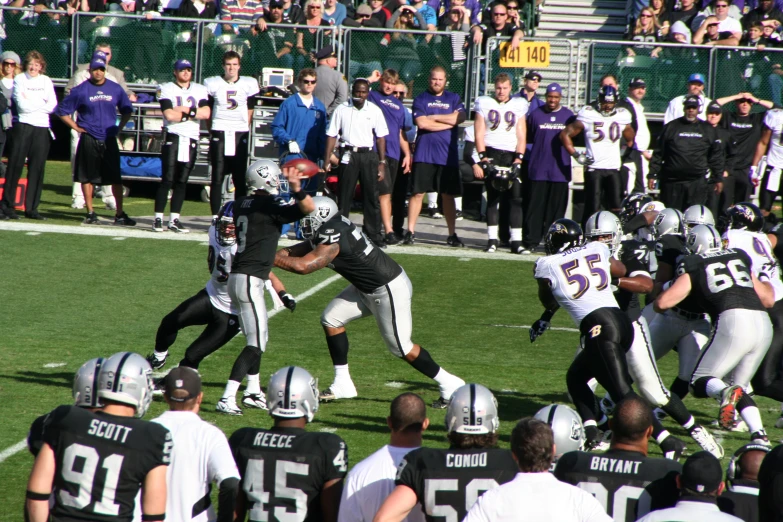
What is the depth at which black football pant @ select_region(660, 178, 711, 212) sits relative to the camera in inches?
532

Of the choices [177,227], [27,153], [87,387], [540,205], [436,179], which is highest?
[27,153]

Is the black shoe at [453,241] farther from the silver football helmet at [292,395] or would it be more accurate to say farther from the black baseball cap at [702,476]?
the black baseball cap at [702,476]

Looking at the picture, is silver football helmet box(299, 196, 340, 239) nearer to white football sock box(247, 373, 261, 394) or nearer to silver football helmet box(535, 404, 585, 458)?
white football sock box(247, 373, 261, 394)

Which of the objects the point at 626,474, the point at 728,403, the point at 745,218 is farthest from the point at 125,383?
the point at 745,218

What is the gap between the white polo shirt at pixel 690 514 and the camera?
13.0 ft

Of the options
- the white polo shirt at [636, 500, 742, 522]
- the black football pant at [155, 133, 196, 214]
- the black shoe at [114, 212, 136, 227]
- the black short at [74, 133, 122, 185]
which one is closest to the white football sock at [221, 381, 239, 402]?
the white polo shirt at [636, 500, 742, 522]

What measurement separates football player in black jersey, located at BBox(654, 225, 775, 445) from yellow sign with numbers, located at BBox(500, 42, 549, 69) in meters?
8.47

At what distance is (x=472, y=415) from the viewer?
172 inches

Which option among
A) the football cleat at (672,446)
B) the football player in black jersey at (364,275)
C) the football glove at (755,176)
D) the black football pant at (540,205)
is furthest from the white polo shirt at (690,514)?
the football glove at (755,176)

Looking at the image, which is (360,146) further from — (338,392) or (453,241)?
(338,392)

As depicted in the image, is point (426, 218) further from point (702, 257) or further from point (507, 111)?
point (702, 257)

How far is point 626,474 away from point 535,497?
2.22ft

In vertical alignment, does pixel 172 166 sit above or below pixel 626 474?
above

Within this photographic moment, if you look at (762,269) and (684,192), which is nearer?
(762,269)
